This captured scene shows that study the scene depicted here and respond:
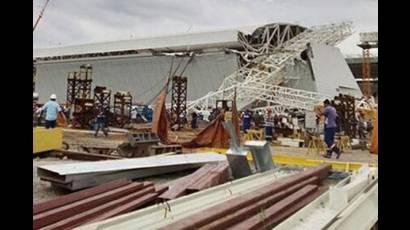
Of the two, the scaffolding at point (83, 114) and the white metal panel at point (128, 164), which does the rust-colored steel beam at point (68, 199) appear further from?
the scaffolding at point (83, 114)

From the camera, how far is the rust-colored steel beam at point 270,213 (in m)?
3.11

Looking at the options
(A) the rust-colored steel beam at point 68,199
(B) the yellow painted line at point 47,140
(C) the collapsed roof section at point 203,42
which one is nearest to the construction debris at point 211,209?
(A) the rust-colored steel beam at point 68,199

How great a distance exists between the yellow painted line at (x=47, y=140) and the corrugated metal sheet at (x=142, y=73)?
2400cm

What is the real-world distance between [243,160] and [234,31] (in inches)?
1100

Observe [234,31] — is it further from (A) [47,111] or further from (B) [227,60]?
(A) [47,111]

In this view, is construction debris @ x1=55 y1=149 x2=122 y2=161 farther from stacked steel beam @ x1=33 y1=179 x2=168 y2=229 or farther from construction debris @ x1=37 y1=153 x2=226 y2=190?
stacked steel beam @ x1=33 y1=179 x2=168 y2=229

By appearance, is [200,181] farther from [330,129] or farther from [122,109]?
[122,109]

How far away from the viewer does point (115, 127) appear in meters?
19.6

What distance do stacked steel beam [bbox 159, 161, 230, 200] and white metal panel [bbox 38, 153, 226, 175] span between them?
0.84 metres

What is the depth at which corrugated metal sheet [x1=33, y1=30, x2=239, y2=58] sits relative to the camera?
33688mm

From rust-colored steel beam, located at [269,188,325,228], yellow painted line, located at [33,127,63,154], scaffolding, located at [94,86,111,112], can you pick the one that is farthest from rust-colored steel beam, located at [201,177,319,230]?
scaffolding, located at [94,86,111,112]

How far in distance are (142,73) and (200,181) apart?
3052 cm
